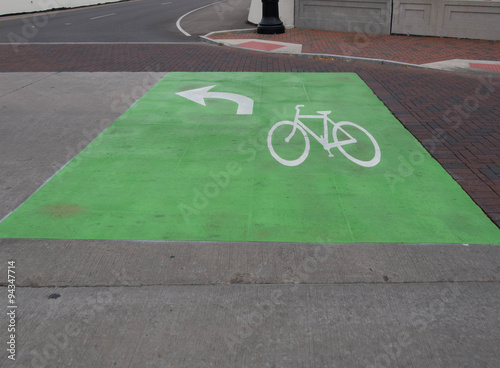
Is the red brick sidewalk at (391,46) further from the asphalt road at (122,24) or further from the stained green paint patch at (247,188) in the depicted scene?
the stained green paint patch at (247,188)

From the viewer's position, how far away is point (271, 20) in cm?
1723

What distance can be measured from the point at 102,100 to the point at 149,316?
6.85 meters

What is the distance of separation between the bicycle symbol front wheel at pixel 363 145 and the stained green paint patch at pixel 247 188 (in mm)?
31

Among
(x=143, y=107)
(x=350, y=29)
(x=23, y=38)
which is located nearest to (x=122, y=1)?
(x=23, y=38)

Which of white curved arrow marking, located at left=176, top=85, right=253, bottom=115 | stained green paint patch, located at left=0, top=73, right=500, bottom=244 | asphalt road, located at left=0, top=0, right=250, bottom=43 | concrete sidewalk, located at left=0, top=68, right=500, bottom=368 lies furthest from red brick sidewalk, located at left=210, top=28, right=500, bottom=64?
concrete sidewalk, located at left=0, top=68, right=500, bottom=368

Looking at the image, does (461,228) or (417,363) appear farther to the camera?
(461,228)

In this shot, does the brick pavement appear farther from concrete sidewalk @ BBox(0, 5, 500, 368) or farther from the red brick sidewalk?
the red brick sidewalk

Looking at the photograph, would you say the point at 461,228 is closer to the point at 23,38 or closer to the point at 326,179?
the point at 326,179

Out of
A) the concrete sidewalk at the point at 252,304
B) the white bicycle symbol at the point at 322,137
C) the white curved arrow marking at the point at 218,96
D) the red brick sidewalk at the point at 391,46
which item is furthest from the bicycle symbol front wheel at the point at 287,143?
the red brick sidewalk at the point at 391,46

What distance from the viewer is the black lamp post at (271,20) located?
1716 centimetres

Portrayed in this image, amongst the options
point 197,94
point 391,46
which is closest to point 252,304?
point 197,94

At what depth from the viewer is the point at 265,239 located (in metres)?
4.70

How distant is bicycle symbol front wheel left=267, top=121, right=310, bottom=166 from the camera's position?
6.67m

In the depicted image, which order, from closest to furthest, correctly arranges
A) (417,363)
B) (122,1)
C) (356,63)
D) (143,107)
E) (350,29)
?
(417,363)
(143,107)
(356,63)
(350,29)
(122,1)
